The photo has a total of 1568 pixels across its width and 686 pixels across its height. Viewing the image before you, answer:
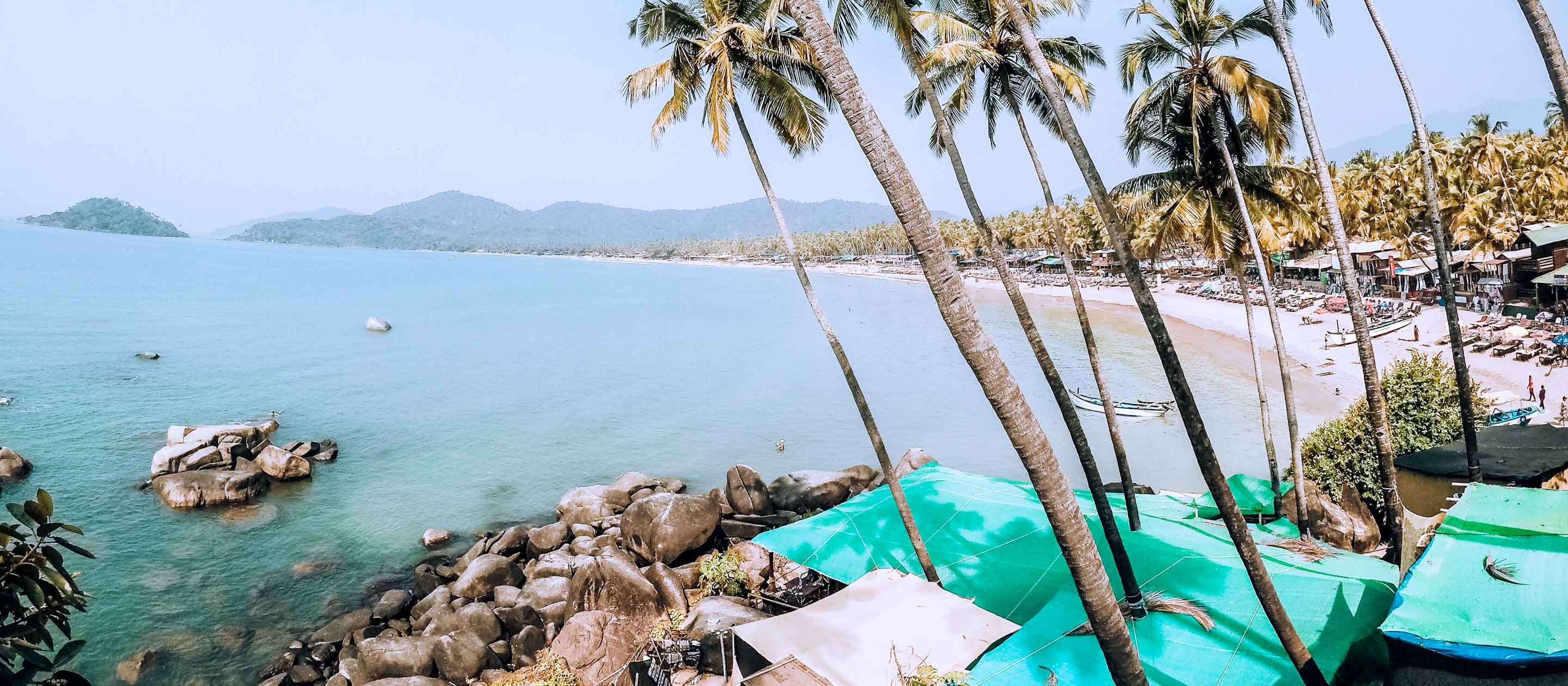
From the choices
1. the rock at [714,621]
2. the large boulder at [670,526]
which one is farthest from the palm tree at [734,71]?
the large boulder at [670,526]

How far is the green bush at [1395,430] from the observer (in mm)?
15359

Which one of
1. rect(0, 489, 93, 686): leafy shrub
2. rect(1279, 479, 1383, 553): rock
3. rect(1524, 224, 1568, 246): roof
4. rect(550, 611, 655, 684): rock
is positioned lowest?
rect(550, 611, 655, 684): rock

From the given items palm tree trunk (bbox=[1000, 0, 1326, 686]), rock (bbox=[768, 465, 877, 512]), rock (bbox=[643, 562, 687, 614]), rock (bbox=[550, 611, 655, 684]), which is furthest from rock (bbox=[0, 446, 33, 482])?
palm tree trunk (bbox=[1000, 0, 1326, 686])

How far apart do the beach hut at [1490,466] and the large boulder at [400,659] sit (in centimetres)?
1659

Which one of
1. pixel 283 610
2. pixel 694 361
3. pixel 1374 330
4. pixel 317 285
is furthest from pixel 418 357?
pixel 317 285

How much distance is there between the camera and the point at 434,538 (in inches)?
863

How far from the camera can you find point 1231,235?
15750mm

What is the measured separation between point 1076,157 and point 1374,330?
37.0 meters

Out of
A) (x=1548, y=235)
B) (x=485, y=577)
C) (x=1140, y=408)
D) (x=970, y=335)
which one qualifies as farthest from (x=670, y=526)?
(x=1548, y=235)

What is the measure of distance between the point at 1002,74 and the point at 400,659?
47.2ft

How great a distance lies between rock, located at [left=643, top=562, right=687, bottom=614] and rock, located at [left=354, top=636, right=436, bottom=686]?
3.87 meters

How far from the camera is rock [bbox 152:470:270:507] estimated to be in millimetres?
25078

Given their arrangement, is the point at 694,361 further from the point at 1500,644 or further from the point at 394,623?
the point at 1500,644

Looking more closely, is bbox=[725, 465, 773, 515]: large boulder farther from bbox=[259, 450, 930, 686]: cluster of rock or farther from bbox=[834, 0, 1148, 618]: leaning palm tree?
bbox=[834, 0, 1148, 618]: leaning palm tree
